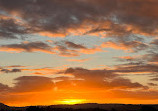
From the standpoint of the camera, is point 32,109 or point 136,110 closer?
point 32,109

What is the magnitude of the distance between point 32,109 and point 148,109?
2230 inches

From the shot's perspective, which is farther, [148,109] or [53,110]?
[148,109]

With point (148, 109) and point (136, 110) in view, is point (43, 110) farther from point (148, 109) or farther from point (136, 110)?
point (136, 110)

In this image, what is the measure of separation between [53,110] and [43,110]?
4864 mm

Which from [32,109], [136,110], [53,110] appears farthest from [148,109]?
[32,109]

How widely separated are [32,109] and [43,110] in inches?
198

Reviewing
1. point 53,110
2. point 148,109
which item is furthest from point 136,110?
point 53,110

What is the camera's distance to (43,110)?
123562mm

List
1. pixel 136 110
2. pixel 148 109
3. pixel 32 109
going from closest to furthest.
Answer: pixel 32 109 → pixel 148 109 → pixel 136 110

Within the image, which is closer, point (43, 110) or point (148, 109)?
point (43, 110)

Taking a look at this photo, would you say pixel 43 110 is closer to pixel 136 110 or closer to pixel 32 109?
pixel 32 109

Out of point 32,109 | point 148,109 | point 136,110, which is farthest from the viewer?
point 136,110

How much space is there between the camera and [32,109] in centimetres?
12094

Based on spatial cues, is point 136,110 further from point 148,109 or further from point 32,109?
point 32,109
